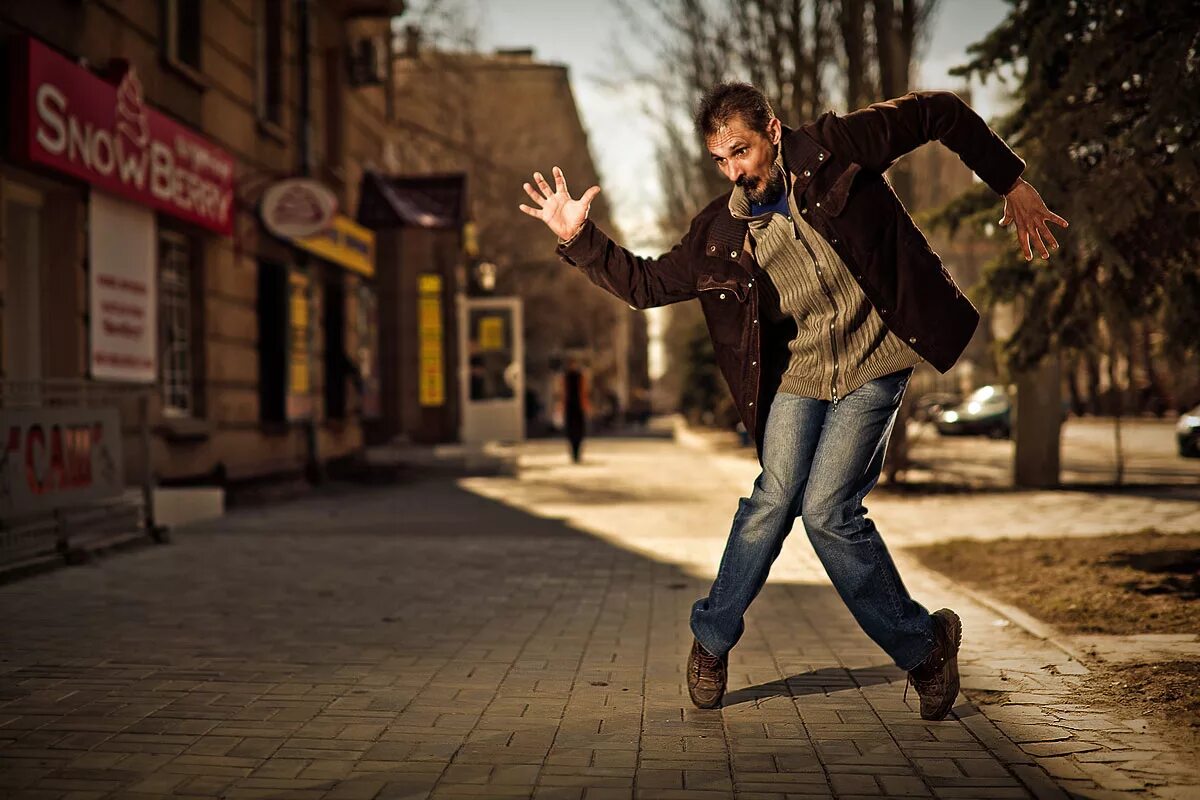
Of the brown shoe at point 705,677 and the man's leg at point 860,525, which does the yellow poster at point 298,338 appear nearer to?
the brown shoe at point 705,677

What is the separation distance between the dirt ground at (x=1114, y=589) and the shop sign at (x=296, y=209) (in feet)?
28.7

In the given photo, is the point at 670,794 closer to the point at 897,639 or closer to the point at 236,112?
the point at 897,639

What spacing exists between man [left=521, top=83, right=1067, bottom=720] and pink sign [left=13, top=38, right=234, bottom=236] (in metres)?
6.58

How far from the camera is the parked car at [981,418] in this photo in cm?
3619

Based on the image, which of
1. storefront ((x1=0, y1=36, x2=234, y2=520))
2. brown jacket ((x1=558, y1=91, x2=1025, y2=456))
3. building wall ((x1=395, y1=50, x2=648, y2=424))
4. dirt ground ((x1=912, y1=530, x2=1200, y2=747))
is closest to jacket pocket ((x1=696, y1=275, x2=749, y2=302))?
brown jacket ((x1=558, y1=91, x2=1025, y2=456))

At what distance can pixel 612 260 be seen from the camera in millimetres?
4750

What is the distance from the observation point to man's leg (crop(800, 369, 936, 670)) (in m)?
4.42

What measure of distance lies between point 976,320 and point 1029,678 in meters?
1.67

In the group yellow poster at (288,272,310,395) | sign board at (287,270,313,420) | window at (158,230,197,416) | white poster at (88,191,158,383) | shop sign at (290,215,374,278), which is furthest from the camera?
shop sign at (290,215,374,278)

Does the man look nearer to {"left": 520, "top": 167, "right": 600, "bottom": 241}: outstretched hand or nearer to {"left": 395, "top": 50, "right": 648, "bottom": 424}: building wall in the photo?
{"left": 520, "top": 167, "right": 600, "bottom": 241}: outstretched hand

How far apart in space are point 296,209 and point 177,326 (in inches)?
91.5

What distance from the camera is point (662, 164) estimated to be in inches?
1131

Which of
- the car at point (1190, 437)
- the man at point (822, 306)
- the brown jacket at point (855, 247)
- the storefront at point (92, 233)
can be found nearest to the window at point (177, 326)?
the storefront at point (92, 233)

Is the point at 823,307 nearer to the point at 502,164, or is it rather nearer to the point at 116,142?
the point at 116,142
